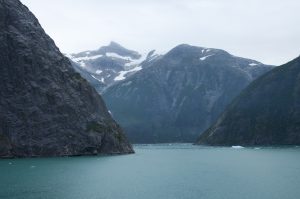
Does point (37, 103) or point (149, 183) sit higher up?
point (37, 103)

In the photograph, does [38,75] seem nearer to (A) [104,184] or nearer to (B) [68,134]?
(B) [68,134]

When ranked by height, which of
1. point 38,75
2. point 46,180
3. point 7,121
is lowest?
point 46,180

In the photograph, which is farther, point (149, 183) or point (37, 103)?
point (37, 103)

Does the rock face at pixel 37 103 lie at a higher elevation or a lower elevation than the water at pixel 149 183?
higher

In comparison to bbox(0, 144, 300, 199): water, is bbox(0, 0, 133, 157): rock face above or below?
above

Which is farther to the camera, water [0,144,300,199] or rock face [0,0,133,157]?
rock face [0,0,133,157]

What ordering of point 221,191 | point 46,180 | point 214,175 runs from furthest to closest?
point 214,175
point 46,180
point 221,191

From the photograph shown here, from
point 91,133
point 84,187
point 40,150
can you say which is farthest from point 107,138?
point 84,187

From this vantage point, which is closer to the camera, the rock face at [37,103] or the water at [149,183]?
the water at [149,183]
